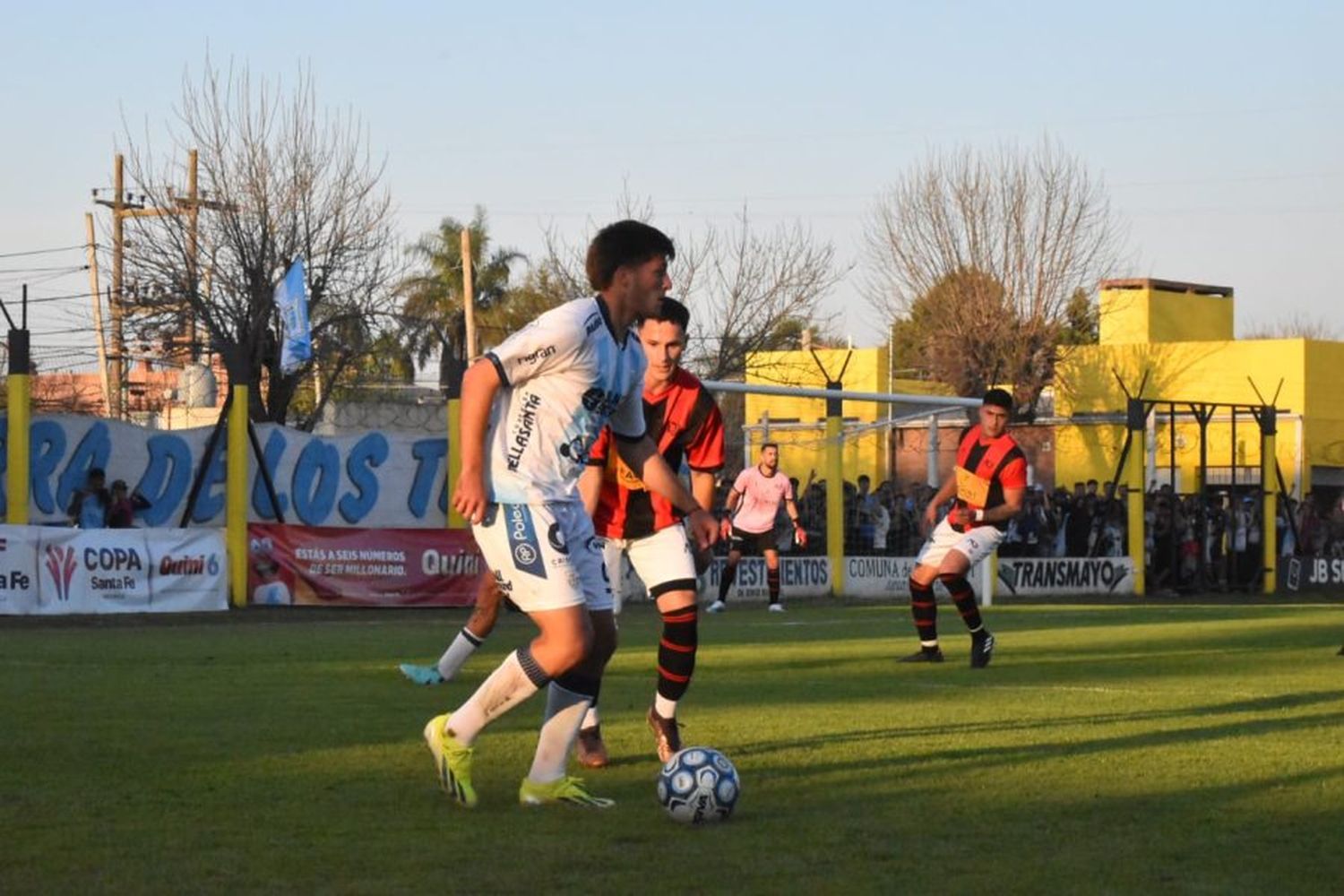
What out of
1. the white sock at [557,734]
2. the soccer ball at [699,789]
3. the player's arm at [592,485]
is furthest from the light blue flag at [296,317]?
the soccer ball at [699,789]

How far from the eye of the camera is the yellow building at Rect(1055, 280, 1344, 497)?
5038 centimetres

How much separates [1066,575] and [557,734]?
2622 cm

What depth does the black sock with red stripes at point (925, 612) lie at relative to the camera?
49.0 feet

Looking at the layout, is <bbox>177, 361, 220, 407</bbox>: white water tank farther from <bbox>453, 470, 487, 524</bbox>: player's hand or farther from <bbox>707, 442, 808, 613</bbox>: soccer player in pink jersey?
<bbox>453, 470, 487, 524</bbox>: player's hand

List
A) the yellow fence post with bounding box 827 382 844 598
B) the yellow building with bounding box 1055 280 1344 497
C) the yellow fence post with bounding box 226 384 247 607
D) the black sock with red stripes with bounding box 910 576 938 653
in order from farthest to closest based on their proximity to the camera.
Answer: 1. the yellow building with bounding box 1055 280 1344 497
2. the yellow fence post with bounding box 827 382 844 598
3. the yellow fence post with bounding box 226 384 247 607
4. the black sock with red stripes with bounding box 910 576 938 653

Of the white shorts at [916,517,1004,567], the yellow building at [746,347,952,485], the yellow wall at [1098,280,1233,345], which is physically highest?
the yellow wall at [1098,280,1233,345]

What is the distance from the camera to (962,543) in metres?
14.9

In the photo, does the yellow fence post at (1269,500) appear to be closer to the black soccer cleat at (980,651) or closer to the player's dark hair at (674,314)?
the black soccer cleat at (980,651)

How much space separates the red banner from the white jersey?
706 inches

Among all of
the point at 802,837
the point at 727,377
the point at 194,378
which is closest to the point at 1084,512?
the point at 727,377

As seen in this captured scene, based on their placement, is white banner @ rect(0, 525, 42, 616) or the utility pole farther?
the utility pole

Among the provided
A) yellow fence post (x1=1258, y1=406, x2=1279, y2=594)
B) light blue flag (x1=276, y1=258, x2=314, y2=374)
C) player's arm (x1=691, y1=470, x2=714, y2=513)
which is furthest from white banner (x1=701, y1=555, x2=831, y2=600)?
player's arm (x1=691, y1=470, x2=714, y2=513)

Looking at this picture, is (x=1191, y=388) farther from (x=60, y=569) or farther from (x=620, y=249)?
(x=620, y=249)

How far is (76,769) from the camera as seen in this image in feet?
27.0
